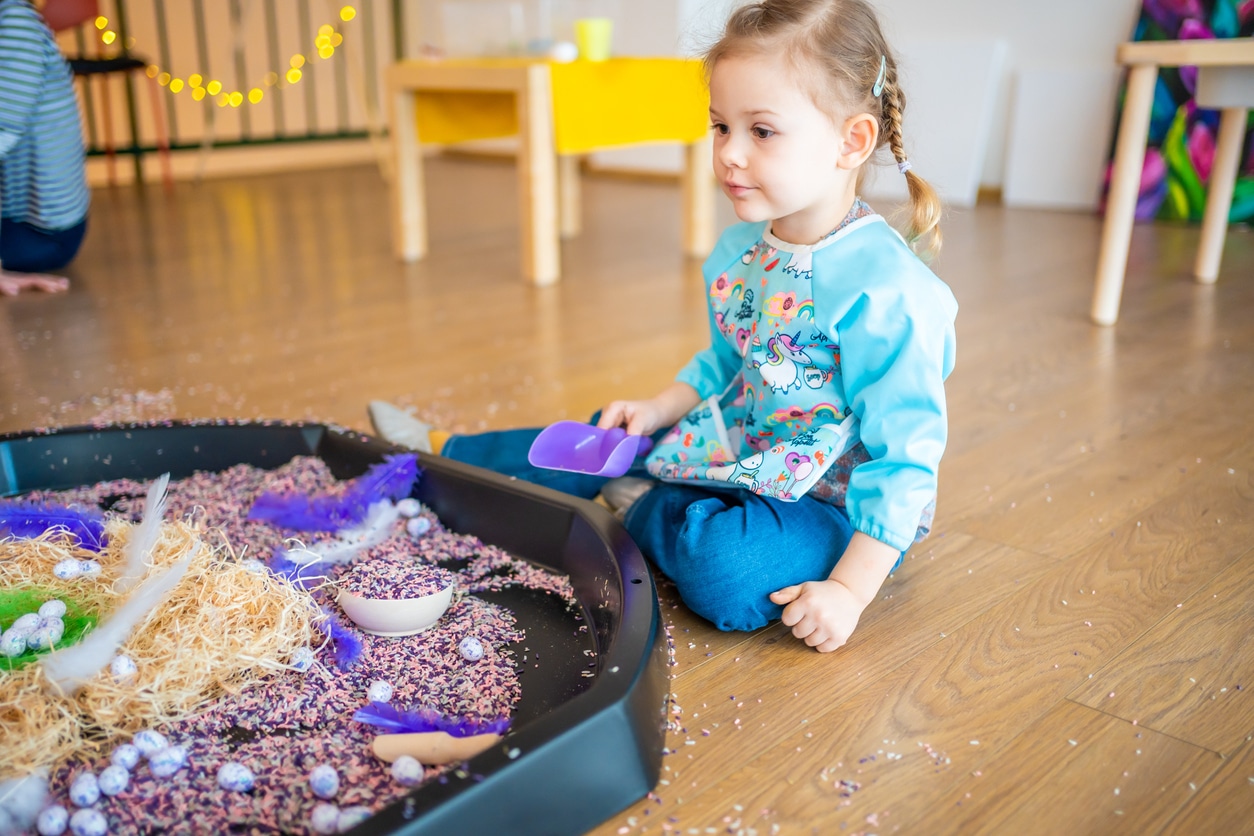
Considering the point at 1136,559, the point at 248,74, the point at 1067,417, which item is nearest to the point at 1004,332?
the point at 1067,417

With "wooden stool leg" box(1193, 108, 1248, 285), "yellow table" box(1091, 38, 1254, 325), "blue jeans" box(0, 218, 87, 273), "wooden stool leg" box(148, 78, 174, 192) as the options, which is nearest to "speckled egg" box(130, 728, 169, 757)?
"yellow table" box(1091, 38, 1254, 325)

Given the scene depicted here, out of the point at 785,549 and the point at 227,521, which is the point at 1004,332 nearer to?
the point at 785,549

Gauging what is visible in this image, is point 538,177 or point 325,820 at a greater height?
point 538,177

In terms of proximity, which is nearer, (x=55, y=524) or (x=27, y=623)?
(x=27, y=623)

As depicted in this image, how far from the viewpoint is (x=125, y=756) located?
680 millimetres

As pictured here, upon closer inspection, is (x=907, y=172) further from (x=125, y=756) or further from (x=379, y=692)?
(x=125, y=756)

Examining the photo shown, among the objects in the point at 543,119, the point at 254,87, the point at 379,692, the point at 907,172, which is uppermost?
the point at 907,172

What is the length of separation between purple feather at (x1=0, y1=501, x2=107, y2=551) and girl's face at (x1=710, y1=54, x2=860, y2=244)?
0.65m

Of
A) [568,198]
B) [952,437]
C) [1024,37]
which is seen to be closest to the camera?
[952,437]

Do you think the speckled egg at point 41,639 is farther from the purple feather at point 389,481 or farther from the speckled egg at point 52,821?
the purple feather at point 389,481

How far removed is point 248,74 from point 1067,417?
387 centimetres

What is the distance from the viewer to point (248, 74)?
14.2 ft

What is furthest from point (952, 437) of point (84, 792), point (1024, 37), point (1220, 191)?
point (1024, 37)

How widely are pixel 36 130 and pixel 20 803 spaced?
6.35 feet
